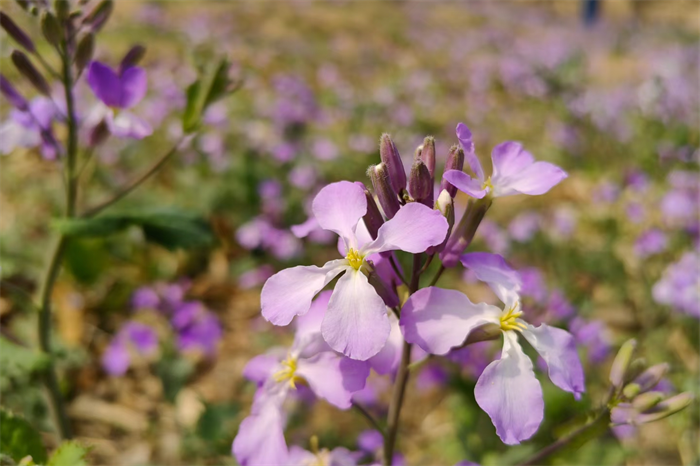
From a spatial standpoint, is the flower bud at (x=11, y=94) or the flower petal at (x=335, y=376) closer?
the flower petal at (x=335, y=376)

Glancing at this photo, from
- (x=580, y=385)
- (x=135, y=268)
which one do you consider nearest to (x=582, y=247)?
(x=135, y=268)

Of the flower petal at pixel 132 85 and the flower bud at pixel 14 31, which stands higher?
the flower bud at pixel 14 31

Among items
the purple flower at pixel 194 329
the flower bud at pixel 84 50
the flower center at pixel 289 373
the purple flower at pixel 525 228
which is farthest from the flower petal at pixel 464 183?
the purple flower at pixel 525 228

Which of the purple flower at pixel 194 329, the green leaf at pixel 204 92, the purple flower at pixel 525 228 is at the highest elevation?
the green leaf at pixel 204 92

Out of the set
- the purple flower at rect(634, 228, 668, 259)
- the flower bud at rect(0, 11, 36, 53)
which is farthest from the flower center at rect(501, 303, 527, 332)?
the purple flower at rect(634, 228, 668, 259)

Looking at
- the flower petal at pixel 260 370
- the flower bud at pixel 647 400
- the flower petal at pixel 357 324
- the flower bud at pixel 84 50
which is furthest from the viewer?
the flower bud at pixel 84 50

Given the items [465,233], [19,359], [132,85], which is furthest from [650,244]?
[19,359]

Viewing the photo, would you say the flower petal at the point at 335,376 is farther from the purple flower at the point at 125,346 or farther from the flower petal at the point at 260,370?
the purple flower at the point at 125,346
